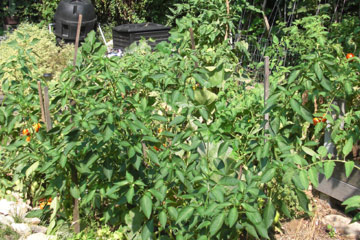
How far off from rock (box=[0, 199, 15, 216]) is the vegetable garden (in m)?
0.10

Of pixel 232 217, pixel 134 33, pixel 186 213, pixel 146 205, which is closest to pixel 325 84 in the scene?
pixel 232 217

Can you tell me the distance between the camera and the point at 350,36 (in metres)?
3.34

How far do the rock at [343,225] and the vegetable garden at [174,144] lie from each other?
194mm

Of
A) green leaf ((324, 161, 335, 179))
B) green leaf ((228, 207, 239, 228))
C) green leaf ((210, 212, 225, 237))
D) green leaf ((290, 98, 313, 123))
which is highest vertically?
green leaf ((290, 98, 313, 123))

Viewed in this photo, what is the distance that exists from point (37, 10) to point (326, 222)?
828cm

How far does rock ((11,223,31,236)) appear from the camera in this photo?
2529 millimetres

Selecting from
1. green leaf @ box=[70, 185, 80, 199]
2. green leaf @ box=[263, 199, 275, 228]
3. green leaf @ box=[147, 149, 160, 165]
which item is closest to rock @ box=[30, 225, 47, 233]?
green leaf @ box=[70, 185, 80, 199]

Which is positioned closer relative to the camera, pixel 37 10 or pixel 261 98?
pixel 261 98

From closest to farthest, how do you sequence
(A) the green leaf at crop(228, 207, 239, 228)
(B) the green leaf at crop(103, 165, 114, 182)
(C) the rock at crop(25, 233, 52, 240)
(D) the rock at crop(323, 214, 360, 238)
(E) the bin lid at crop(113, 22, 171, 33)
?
(A) the green leaf at crop(228, 207, 239, 228)
(B) the green leaf at crop(103, 165, 114, 182)
(C) the rock at crop(25, 233, 52, 240)
(D) the rock at crop(323, 214, 360, 238)
(E) the bin lid at crop(113, 22, 171, 33)

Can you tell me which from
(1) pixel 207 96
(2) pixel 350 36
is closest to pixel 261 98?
(1) pixel 207 96

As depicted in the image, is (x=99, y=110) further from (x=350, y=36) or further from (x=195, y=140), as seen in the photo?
(x=350, y=36)

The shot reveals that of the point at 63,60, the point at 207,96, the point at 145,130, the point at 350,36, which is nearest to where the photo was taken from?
the point at 145,130

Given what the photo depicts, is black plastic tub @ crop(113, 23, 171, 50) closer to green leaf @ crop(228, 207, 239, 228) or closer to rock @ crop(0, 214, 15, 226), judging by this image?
rock @ crop(0, 214, 15, 226)

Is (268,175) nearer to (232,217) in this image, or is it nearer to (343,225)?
(232,217)
